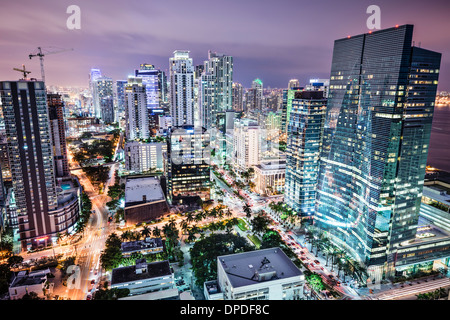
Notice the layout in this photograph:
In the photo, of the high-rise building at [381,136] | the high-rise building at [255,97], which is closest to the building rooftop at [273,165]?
the high-rise building at [381,136]

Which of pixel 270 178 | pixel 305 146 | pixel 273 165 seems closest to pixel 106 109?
pixel 273 165

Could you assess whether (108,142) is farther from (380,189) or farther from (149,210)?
(380,189)

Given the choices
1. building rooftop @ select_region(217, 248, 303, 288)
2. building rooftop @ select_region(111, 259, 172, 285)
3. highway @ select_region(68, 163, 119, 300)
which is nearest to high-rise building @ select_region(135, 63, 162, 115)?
highway @ select_region(68, 163, 119, 300)

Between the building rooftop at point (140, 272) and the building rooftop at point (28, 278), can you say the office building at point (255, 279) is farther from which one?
the building rooftop at point (28, 278)

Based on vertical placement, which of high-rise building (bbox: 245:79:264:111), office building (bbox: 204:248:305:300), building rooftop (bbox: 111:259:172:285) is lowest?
building rooftop (bbox: 111:259:172:285)

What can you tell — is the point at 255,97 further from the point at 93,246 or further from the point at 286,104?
the point at 93,246

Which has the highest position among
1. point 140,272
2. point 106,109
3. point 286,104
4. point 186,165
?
point 286,104

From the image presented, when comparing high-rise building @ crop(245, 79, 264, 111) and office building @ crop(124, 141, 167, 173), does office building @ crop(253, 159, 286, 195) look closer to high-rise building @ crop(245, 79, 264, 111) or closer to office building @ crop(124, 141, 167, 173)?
office building @ crop(124, 141, 167, 173)
